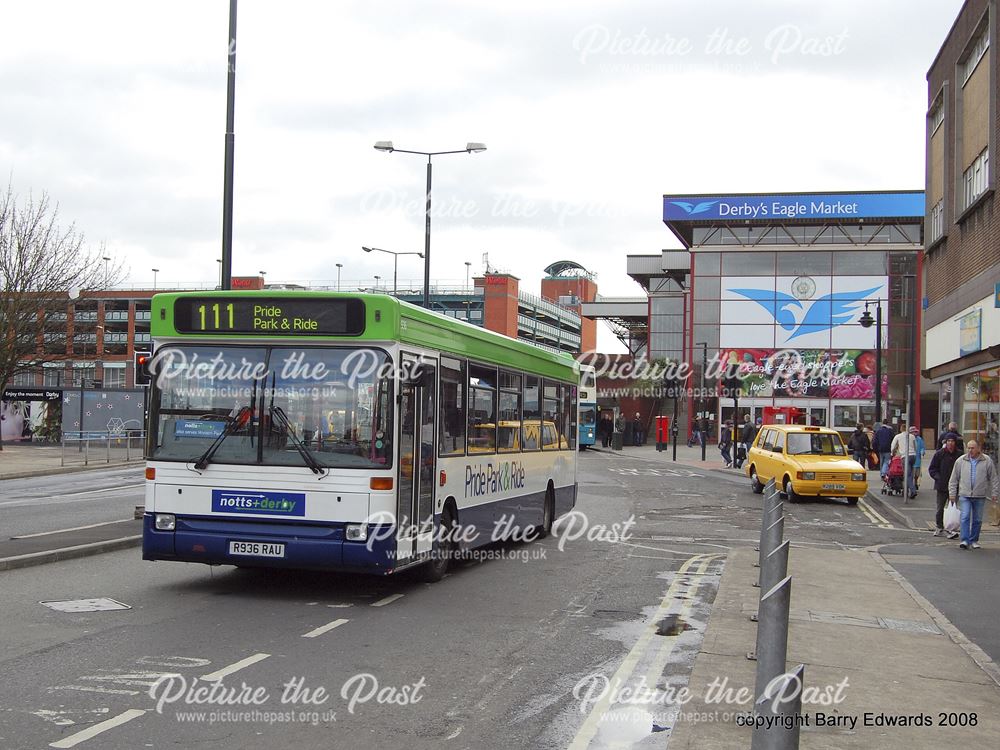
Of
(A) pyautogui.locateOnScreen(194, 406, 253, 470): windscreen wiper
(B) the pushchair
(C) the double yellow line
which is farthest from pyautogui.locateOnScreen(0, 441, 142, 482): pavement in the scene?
(B) the pushchair

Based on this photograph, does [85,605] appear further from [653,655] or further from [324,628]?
[653,655]

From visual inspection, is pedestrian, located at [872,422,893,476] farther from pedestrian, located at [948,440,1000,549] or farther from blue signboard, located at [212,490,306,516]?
blue signboard, located at [212,490,306,516]

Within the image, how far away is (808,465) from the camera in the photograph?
984 inches

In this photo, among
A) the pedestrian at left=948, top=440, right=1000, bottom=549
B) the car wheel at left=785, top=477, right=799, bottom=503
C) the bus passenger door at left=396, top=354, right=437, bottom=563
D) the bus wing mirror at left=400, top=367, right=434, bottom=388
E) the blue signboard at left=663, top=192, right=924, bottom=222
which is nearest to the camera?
the bus passenger door at left=396, top=354, right=437, bottom=563

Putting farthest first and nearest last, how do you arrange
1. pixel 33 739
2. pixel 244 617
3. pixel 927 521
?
pixel 927 521
pixel 244 617
pixel 33 739

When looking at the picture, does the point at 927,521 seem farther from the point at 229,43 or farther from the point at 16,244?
the point at 16,244

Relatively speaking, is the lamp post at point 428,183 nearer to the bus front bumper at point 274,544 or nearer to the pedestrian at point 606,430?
the bus front bumper at point 274,544

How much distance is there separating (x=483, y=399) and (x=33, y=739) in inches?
306

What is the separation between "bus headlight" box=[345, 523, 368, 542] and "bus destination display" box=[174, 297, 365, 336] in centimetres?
177

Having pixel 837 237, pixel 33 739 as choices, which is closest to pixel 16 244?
pixel 33 739

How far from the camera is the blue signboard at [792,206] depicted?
2436 inches

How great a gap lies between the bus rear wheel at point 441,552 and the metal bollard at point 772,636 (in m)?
6.53

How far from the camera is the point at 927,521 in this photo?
20.7 m

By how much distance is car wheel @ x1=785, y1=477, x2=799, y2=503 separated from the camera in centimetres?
2518
